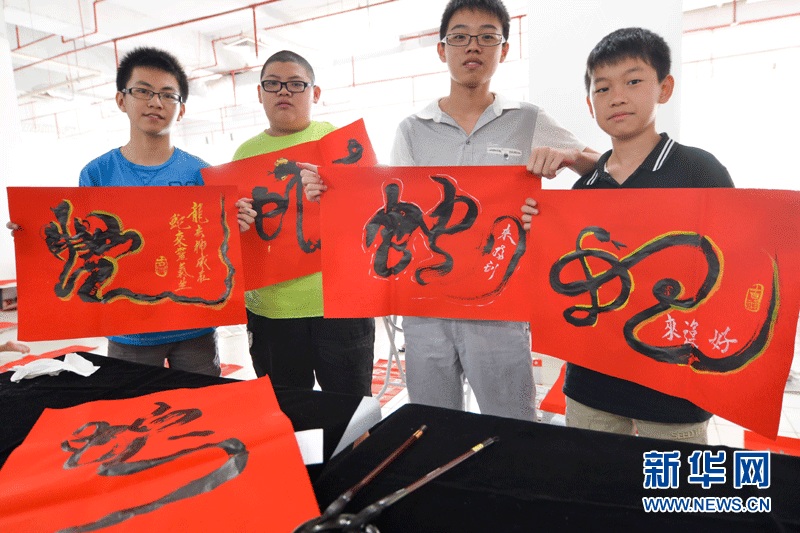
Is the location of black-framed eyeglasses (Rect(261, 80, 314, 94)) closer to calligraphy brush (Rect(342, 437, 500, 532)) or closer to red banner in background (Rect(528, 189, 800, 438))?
red banner in background (Rect(528, 189, 800, 438))

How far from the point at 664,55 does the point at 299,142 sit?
3.70 ft

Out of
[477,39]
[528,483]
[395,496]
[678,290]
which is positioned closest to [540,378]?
[678,290]

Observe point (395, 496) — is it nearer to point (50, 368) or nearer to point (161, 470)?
point (161, 470)

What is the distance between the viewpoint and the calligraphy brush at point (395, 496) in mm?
572

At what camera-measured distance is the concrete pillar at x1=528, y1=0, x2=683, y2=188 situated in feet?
8.04

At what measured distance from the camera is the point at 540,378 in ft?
9.46

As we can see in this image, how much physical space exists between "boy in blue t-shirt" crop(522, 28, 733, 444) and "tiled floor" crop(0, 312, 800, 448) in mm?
902

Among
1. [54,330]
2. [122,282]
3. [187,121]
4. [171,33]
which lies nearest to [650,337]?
[122,282]

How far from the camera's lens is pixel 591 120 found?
2.61 m

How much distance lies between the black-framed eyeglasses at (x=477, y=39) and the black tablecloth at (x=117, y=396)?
1039 millimetres

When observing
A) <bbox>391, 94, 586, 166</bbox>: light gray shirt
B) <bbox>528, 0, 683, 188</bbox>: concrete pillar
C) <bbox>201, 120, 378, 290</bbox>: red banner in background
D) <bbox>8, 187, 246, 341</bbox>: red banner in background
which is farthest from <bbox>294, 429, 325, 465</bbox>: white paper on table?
<bbox>528, 0, 683, 188</bbox>: concrete pillar

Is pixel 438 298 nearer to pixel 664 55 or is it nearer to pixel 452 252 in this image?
pixel 452 252

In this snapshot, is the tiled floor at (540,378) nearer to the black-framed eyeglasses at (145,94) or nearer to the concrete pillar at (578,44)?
the black-framed eyeglasses at (145,94)

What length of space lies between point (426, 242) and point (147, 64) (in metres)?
1.08
